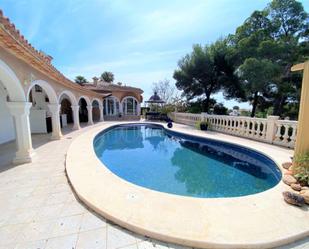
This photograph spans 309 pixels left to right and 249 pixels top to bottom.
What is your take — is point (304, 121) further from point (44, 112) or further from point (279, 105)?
point (44, 112)

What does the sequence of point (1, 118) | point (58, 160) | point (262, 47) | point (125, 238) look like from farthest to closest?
point (262, 47), point (1, 118), point (58, 160), point (125, 238)

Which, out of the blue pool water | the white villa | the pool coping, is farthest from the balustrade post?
the white villa

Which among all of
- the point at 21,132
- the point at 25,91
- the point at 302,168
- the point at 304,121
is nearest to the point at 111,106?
the point at 25,91

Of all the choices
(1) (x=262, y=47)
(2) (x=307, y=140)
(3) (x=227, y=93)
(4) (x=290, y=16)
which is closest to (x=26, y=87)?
(2) (x=307, y=140)

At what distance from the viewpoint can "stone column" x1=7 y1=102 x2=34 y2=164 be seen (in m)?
5.02

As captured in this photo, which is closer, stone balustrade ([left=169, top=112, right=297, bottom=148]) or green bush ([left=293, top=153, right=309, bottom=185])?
green bush ([left=293, top=153, right=309, bottom=185])

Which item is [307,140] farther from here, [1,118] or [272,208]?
[1,118]

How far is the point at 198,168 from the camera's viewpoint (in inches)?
233

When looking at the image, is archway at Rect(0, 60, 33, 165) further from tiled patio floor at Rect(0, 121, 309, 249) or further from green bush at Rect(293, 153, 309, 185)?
green bush at Rect(293, 153, 309, 185)

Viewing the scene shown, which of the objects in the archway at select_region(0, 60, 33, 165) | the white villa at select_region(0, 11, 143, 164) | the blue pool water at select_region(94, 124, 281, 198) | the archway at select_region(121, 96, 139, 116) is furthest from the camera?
the archway at select_region(121, 96, 139, 116)

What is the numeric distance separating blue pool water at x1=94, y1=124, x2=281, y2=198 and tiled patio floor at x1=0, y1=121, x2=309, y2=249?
6.81ft

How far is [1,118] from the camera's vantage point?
7.83 meters

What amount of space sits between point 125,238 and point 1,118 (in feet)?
30.2

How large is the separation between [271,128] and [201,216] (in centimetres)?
653
